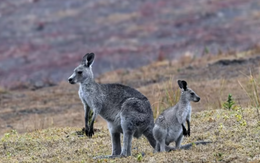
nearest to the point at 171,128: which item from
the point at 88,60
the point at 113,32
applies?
the point at 88,60

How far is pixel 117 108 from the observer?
10.4 meters

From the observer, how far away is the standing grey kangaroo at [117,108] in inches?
396

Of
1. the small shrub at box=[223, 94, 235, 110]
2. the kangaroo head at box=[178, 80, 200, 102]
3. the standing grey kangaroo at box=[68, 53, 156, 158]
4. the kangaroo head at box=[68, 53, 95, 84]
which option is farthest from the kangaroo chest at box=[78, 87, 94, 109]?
the small shrub at box=[223, 94, 235, 110]

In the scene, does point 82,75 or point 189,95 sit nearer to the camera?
point 189,95

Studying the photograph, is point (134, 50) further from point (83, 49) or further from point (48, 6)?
point (48, 6)

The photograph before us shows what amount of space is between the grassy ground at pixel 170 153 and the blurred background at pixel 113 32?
19.5 m

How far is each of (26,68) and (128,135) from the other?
2723cm

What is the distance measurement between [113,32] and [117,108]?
33.1 meters

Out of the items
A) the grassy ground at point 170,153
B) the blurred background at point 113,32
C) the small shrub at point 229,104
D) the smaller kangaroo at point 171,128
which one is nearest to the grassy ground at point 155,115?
the grassy ground at point 170,153

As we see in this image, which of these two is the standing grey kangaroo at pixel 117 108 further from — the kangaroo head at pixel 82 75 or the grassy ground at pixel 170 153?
the grassy ground at pixel 170 153

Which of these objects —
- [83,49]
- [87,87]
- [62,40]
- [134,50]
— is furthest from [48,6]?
[87,87]

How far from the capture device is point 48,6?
52500 mm

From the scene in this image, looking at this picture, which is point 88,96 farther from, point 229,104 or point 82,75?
point 229,104

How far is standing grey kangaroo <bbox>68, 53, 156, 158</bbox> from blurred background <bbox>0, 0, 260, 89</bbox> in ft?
69.3
